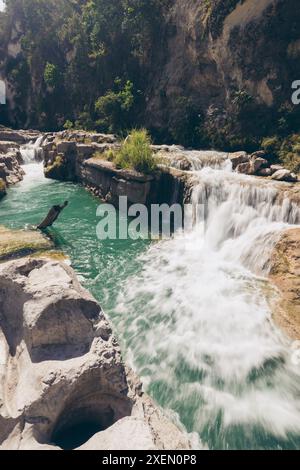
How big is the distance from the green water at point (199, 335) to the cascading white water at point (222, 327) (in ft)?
0.10

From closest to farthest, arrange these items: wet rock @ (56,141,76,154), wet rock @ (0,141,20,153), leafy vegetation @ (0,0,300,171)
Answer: leafy vegetation @ (0,0,300,171)
wet rock @ (56,141,76,154)
wet rock @ (0,141,20,153)

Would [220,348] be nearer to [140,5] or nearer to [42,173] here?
[42,173]

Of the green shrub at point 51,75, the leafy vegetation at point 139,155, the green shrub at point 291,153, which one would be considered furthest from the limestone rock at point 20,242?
the green shrub at point 51,75

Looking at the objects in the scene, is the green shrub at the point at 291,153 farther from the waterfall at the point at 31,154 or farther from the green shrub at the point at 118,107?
the waterfall at the point at 31,154

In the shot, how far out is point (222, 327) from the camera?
10992 millimetres

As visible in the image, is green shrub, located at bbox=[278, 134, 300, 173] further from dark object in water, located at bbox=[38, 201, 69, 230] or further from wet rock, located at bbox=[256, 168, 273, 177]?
dark object in water, located at bbox=[38, 201, 69, 230]

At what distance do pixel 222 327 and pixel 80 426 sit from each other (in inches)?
238

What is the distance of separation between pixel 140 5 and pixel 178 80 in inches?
437

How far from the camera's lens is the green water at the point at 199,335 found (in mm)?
7789

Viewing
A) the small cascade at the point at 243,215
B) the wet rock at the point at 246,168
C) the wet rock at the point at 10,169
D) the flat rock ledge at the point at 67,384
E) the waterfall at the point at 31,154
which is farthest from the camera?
the waterfall at the point at 31,154

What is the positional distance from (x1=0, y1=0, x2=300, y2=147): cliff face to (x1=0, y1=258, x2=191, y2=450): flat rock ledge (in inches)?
1057

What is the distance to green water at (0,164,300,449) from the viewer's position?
25.6ft

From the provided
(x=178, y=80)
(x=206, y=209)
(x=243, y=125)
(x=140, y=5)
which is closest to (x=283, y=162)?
(x=243, y=125)

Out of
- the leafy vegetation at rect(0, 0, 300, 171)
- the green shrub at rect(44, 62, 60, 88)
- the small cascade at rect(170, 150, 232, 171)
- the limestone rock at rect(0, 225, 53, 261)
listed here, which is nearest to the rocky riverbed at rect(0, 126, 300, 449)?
the limestone rock at rect(0, 225, 53, 261)
